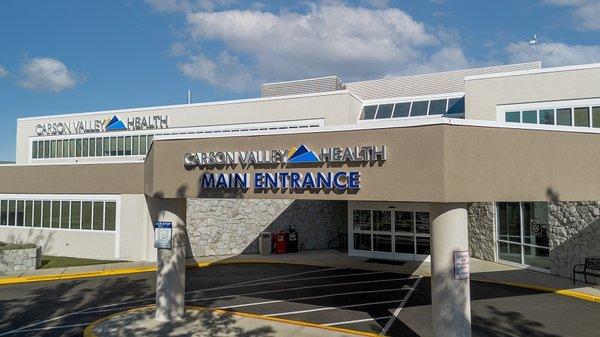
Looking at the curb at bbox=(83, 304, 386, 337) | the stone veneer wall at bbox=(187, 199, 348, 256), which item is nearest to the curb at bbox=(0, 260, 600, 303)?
the stone veneer wall at bbox=(187, 199, 348, 256)

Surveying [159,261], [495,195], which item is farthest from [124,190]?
[495,195]

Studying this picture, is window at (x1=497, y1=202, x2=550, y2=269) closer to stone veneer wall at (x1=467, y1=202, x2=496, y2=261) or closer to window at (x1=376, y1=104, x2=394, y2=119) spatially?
stone veneer wall at (x1=467, y1=202, x2=496, y2=261)

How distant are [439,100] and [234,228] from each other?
47.2ft

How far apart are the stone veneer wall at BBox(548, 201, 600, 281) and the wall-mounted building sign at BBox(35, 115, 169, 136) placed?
2327 cm

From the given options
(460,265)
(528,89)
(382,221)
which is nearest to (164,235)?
(460,265)

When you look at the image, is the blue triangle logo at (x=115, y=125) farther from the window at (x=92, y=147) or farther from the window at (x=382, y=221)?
the window at (x=382, y=221)

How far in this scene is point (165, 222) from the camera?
12664 millimetres

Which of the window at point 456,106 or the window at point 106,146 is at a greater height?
the window at point 456,106

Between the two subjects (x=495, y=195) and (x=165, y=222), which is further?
(x=165, y=222)

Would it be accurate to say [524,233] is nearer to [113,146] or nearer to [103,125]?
[113,146]

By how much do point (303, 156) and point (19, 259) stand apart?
15906 mm

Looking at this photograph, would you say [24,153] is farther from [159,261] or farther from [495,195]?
[495,195]

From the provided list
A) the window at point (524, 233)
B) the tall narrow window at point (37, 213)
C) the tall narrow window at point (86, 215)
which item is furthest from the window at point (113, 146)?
the window at point (524, 233)

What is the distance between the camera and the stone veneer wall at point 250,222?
2350 centimetres
